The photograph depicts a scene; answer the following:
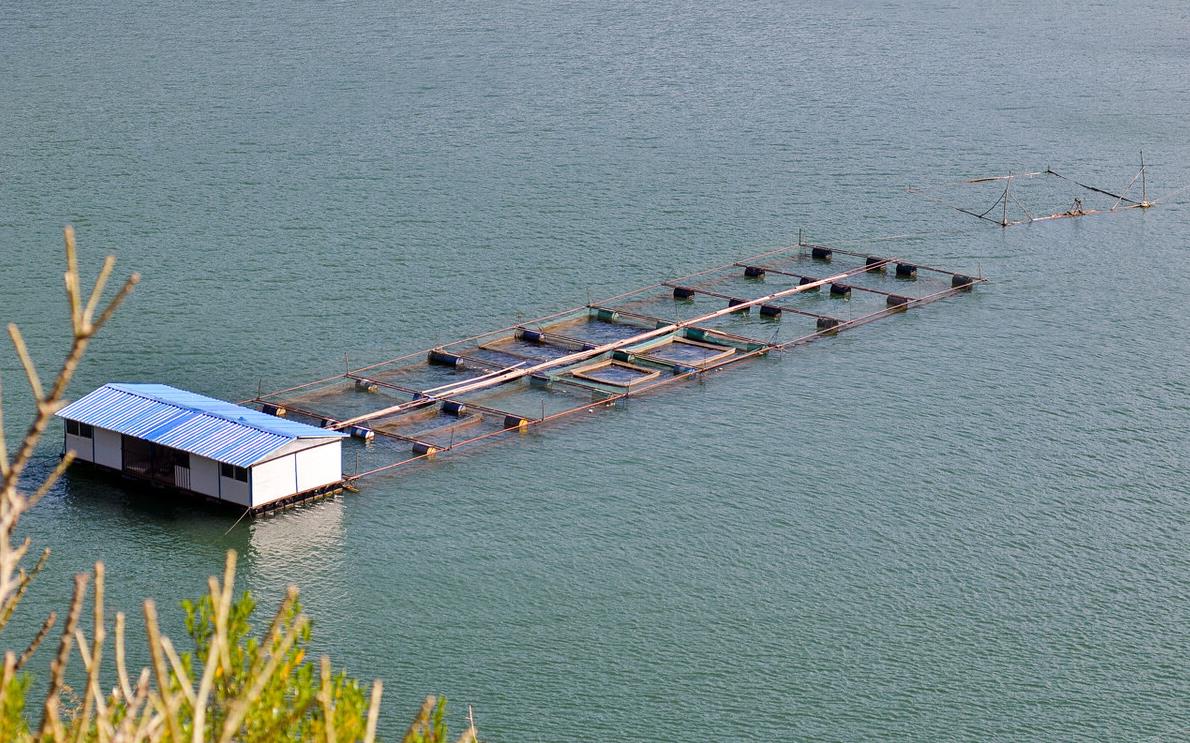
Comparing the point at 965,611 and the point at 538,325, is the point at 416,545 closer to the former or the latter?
the point at 965,611

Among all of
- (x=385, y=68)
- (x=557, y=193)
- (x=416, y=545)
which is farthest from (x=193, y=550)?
(x=385, y=68)

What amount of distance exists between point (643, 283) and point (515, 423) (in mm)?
8790

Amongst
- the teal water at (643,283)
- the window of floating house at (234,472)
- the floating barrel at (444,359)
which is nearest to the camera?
the teal water at (643,283)

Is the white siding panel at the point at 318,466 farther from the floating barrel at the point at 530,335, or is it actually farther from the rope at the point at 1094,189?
the rope at the point at 1094,189

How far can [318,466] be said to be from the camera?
921 inches

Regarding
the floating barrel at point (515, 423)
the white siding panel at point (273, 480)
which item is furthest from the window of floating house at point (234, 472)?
the floating barrel at point (515, 423)

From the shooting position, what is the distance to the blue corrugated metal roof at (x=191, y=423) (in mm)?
22781

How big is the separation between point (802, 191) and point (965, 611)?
70.6 feet

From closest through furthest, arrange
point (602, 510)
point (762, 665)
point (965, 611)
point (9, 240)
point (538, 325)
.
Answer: point (762, 665) < point (965, 611) < point (602, 510) < point (538, 325) < point (9, 240)

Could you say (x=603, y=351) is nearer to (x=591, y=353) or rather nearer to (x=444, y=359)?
(x=591, y=353)

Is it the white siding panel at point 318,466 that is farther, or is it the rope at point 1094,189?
the rope at point 1094,189

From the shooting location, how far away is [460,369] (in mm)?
29375

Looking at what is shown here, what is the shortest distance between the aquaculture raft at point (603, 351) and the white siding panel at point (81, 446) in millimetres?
3235

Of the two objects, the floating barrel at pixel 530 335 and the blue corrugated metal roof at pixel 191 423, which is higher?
the floating barrel at pixel 530 335
